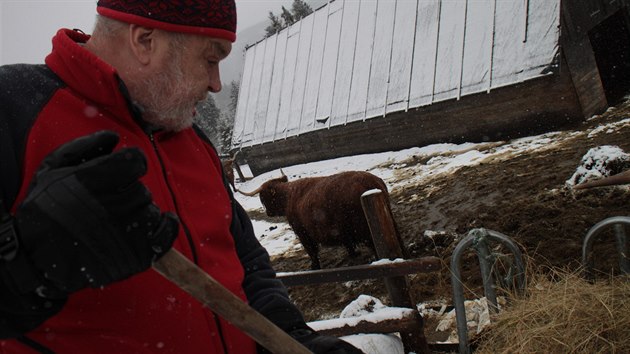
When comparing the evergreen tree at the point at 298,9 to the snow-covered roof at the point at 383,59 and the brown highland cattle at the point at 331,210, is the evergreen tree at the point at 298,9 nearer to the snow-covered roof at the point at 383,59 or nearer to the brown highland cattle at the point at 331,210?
the snow-covered roof at the point at 383,59

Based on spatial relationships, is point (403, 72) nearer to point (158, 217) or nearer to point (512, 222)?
point (512, 222)

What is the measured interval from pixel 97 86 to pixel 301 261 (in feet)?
22.1

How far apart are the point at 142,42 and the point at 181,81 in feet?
0.53

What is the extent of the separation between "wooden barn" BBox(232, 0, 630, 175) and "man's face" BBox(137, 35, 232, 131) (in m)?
11.1

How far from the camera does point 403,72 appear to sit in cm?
1423

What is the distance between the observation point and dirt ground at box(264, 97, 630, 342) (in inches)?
191

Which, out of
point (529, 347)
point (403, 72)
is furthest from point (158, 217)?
point (403, 72)

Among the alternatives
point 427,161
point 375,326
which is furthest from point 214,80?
point 427,161

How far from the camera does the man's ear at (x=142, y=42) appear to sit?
1310 millimetres

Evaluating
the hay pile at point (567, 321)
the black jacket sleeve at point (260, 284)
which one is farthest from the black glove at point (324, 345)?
the hay pile at point (567, 321)

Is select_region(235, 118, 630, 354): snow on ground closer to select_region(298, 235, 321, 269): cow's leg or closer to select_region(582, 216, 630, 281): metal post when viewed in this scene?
select_region(582, 216, 630, 281): metal post

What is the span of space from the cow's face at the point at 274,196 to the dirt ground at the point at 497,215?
36.3 inches

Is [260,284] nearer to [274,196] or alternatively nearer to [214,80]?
[214,80]

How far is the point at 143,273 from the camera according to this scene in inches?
47.6
